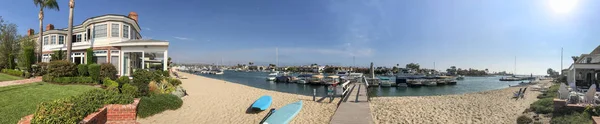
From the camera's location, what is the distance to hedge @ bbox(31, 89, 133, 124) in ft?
19.3

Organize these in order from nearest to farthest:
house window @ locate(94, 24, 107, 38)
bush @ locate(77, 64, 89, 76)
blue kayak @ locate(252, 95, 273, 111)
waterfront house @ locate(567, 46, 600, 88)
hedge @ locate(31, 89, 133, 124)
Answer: hedge @ locate(31, 89, 133, 124)
blue kayak @ locate(252, 95, 273, 111)
bush @ locate(77, 64, 89, 76)
waterfront house @ locate(567, 46, 600, 88)
house window @ locate(94, 24, 107, 38)

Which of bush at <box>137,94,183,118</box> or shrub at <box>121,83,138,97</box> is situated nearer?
bush at <box>137,94,183,118</box>

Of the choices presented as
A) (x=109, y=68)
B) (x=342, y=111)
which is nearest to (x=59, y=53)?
(x=109, y=68)

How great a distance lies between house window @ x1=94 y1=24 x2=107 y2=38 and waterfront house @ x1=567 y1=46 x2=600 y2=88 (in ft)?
138

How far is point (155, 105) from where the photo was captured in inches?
421

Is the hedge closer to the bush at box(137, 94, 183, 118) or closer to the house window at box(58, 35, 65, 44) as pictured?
the bush at box(137, 94, 183, 118)

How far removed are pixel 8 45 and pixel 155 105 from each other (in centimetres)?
3409

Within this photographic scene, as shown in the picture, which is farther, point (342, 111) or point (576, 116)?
point (342, 111)

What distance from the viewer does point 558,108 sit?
1024 centimetres

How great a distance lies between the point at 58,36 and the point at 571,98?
46384mm

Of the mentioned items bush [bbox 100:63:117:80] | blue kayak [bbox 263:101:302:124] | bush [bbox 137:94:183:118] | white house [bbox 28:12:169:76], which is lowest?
blue kayak [bbox 263:101:302:124]

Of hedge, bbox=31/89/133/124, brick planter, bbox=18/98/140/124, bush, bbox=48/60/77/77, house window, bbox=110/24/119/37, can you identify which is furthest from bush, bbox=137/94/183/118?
house window, bbox=110/24/119/37

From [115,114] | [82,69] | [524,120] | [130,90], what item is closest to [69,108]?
[115,114]

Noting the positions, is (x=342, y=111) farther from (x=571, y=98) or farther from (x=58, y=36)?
(x=58, y=36)
